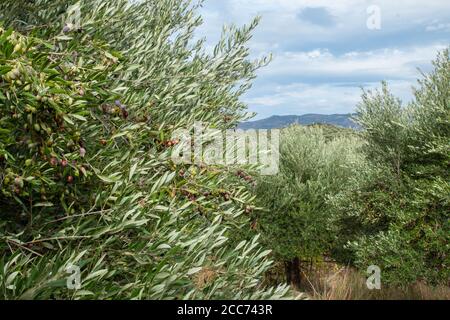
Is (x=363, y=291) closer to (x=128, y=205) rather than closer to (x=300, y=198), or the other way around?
(x=300, y=198)

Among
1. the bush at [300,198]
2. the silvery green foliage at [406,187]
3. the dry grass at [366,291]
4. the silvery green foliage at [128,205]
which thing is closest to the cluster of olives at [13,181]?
the silvery green foliage at [128,205]

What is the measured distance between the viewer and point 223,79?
9.03 meters

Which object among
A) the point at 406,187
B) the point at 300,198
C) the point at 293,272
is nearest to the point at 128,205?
the point at 406,187

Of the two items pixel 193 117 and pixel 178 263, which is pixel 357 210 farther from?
pixel 178 263

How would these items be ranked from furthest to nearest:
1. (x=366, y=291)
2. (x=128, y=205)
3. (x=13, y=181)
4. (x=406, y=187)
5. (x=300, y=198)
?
(x=300, y=198) → (x=366, y=291) → (x=406, y=187) → (x=128, y=205) → (x=13, y=181)

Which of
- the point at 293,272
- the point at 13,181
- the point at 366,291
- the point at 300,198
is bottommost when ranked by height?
the point at 293,272

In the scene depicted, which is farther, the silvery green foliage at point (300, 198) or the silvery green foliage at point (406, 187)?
the silvery green foliage at point (300, 198)

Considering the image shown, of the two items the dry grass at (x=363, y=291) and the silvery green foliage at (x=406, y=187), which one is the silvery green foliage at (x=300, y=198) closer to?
the dry grass at (x=363, y=291)

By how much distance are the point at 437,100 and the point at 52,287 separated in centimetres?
1157

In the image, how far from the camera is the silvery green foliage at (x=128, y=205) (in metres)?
4.79

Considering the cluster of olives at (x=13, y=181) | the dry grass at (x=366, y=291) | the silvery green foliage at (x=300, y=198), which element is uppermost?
the cluster of olives at (x=13, y=181)

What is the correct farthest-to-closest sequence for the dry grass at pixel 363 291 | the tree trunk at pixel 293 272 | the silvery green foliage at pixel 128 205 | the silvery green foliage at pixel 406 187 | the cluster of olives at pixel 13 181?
1. the tree trunk at pixel 293 272
2. the dry grass at pixel 363 291
3. the silvery green foliage at pixel 406 187
4. the silvery green foliage at pixel 128 205
5. the cluster of olives at pixel 13 181

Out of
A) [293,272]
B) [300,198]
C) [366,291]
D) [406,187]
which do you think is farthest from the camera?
[293,272]

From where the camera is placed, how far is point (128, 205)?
515 cm
